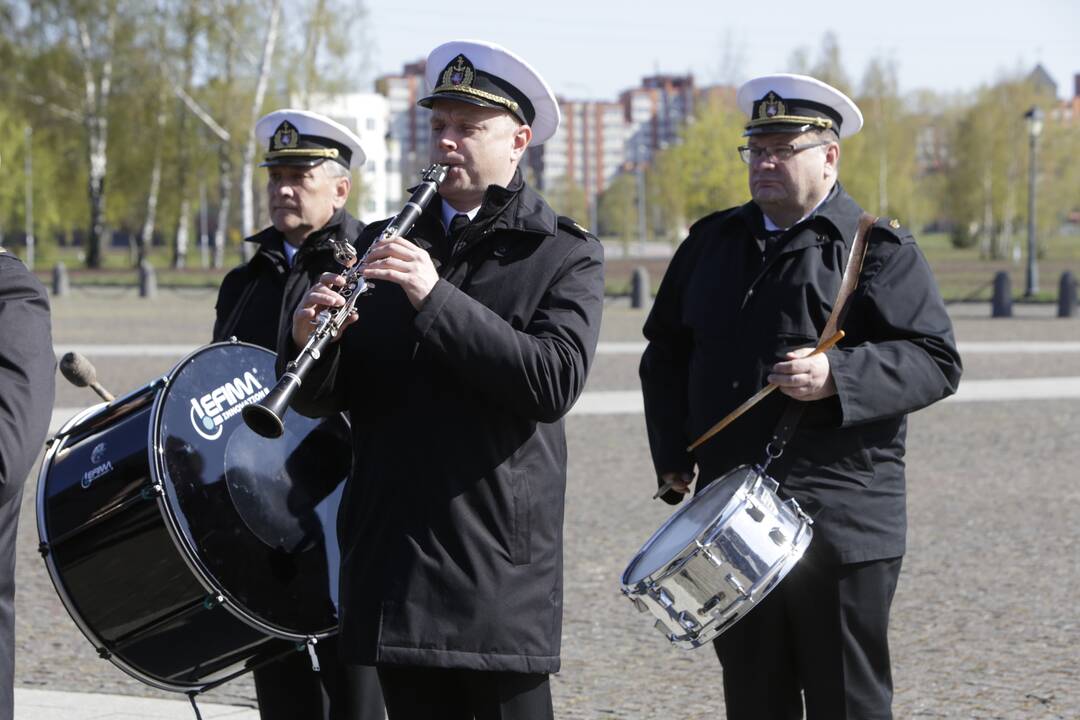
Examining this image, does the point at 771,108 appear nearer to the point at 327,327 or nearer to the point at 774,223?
the point at 774,223

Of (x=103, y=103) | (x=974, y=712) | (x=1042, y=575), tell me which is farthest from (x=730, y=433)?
(x=103, y=103)

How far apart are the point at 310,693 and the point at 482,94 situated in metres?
1.78

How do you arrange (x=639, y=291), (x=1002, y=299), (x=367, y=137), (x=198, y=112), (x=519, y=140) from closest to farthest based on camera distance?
(x=519, y=140), (x=1002, y=299), (x=639, y=291), (x=367, y=137), (x=198, y=112)

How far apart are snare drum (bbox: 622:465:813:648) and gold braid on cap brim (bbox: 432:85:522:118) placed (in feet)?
3.15

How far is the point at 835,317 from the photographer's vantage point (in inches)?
140

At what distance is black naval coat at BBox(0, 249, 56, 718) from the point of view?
2768 mm

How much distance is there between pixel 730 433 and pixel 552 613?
0.74 meters

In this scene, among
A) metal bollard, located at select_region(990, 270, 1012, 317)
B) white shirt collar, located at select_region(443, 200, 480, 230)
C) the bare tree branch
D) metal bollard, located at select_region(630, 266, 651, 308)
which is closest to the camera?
white shirt collar, located at select_region(443, 200, 480, 230)

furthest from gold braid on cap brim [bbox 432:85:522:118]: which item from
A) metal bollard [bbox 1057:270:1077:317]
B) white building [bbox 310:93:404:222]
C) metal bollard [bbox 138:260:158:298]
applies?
metal bollard [bbox 138:260:158:298]

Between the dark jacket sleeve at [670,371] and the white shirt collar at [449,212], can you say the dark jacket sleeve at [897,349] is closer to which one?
the dark jacket sleeve at [670,371]

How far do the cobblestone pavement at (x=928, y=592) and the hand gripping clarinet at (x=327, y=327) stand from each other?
8.26 ft

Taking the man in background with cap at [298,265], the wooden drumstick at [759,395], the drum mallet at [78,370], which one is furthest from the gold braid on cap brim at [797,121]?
the drum mallet at [78,370]

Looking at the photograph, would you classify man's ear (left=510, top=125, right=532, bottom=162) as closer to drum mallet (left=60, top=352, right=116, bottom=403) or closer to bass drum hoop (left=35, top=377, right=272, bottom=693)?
bass drum hoop (left=35, top=377, right=272, bottom=693)

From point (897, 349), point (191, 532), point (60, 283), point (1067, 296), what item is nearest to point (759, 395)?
point (897, 349)
